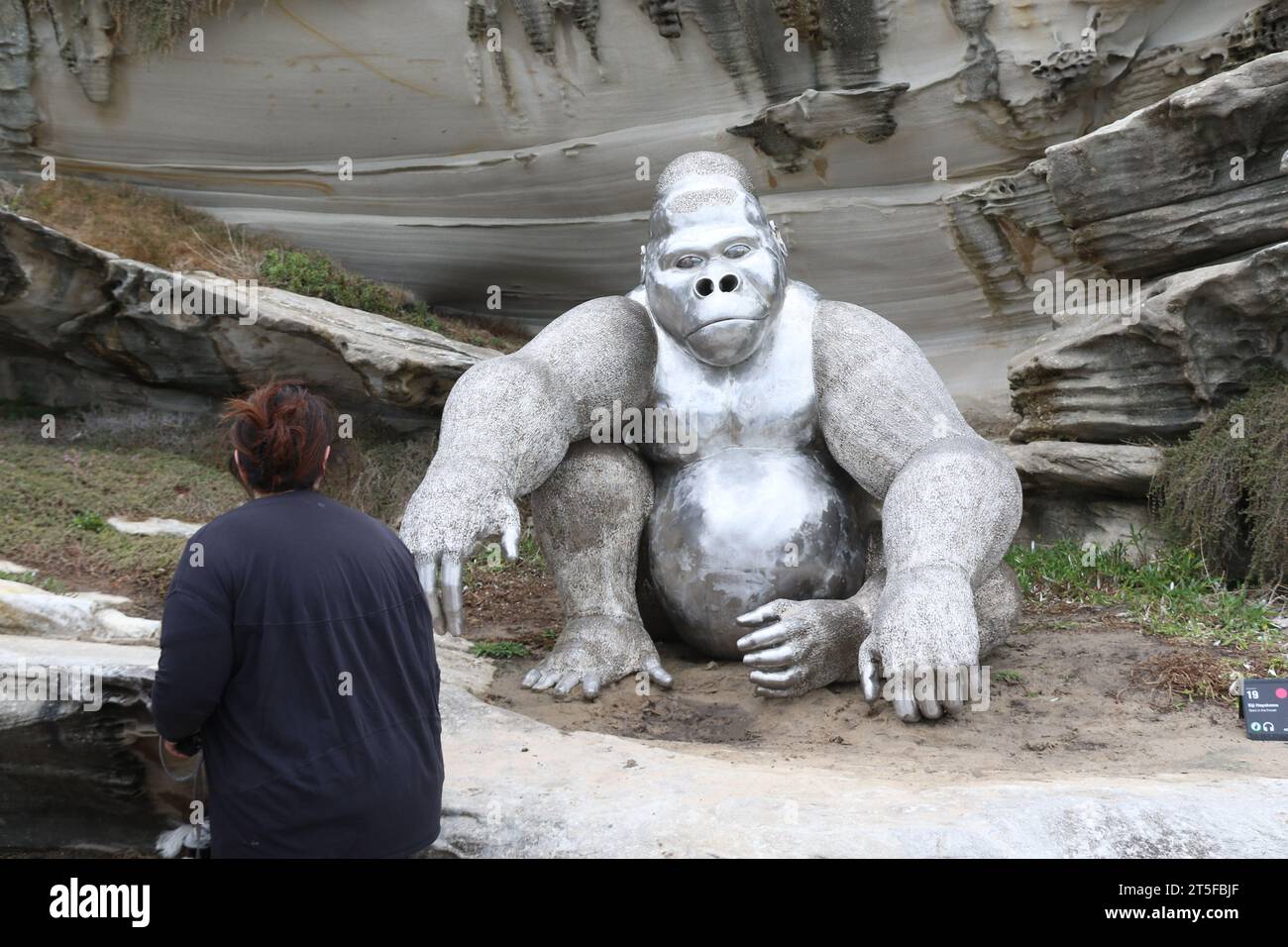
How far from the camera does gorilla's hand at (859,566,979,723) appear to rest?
2.94 meters

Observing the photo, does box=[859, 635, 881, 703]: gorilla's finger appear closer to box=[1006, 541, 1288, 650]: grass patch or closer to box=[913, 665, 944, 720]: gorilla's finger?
box=[913, 665, 944, 720]: gorilla's finger

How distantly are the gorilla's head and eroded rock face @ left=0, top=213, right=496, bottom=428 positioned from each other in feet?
7.82

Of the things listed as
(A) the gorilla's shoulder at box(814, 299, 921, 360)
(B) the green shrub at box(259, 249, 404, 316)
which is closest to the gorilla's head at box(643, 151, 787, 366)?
(A) the gorilla's shoulder at box(814, 299, 921, 360)

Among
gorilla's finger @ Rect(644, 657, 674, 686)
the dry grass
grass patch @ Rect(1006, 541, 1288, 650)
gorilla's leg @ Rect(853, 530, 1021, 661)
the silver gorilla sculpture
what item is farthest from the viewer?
the dry grass

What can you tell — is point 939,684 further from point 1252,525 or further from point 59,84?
point 59,84

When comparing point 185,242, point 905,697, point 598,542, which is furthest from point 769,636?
point 185,242

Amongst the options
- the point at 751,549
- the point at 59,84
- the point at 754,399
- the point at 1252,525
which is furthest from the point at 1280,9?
the point at 59,84

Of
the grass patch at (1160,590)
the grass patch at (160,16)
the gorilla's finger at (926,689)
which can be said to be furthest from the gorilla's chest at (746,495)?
the grass patch at (160,16)

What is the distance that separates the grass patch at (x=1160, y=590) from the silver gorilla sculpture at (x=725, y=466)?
85 cm

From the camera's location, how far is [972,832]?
222cm

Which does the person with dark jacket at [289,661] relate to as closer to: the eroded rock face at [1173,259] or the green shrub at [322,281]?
the eroded rock face at [1173,259]

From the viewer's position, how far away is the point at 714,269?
3.63m

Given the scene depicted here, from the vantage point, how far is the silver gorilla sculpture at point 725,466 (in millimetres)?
3305

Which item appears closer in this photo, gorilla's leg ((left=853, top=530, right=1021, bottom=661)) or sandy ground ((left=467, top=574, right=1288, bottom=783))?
sandy ground ((left=467, top=574, right=1288, bottom=783))
